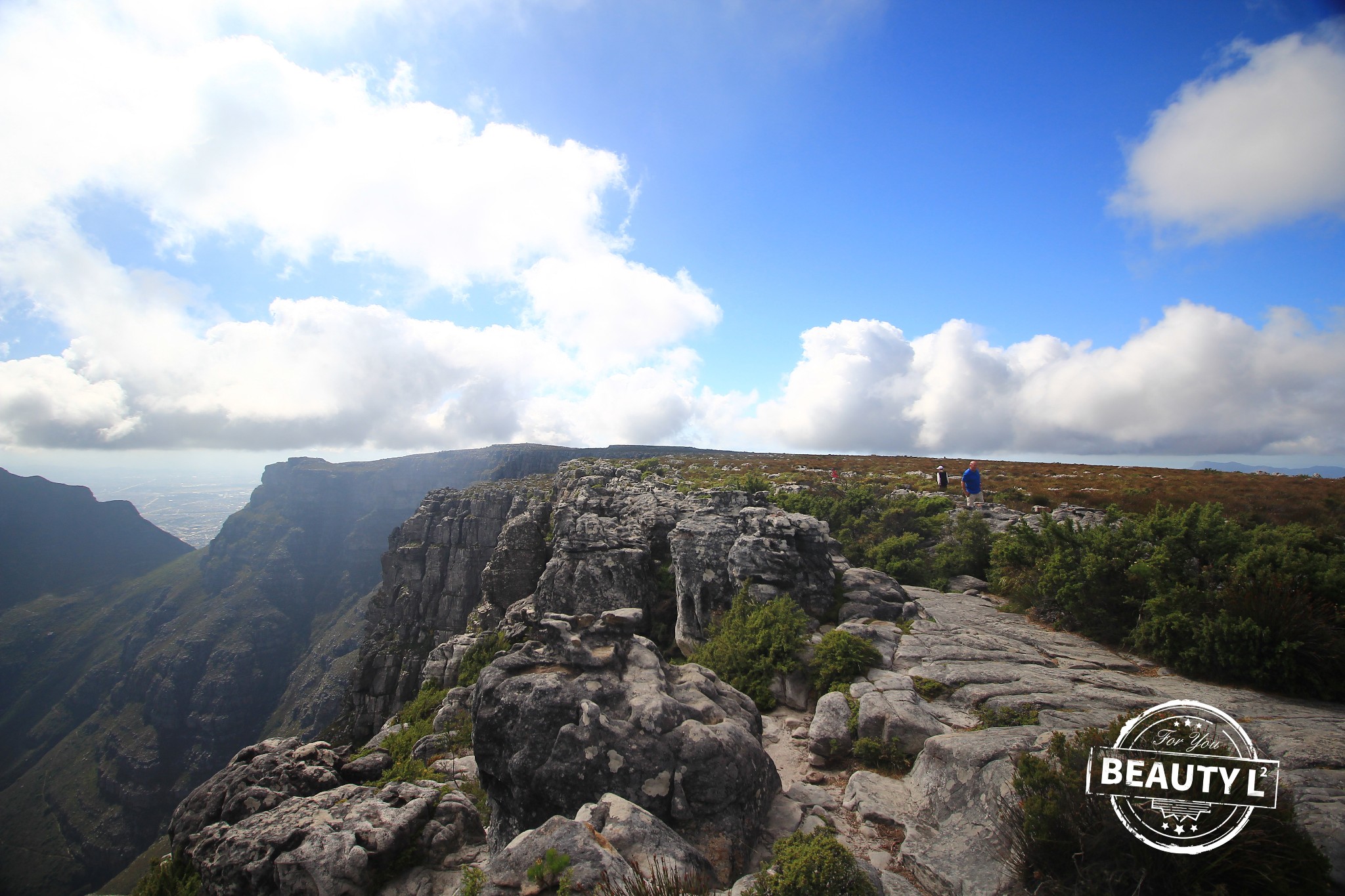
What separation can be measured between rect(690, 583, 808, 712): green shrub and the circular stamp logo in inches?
299

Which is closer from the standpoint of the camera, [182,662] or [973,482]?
[973,482]

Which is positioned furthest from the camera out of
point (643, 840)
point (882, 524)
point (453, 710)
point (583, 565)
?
point (882, 524)

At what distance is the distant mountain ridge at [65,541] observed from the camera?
409 ft

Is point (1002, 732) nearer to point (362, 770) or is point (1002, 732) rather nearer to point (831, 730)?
point (831, 730)

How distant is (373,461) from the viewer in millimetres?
159625

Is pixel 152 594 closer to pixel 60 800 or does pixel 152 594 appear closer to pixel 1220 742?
pixel 60 800

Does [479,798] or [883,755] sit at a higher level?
[883,755]

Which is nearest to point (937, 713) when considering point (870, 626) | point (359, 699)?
point (870, 626)

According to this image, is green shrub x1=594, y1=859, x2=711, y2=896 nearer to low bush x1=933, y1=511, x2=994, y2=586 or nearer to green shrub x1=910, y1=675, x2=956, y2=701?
green shrub x1=910, y1=675, x2=956, y2=701

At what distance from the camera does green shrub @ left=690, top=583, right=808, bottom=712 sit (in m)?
12.7

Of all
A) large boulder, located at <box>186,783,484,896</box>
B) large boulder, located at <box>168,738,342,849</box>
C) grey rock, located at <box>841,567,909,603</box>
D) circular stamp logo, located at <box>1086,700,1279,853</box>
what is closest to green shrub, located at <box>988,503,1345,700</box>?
grey rock, located at <box>841,567,909,603</box>

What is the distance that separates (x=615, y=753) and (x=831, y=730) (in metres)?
4.79

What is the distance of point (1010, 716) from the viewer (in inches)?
357

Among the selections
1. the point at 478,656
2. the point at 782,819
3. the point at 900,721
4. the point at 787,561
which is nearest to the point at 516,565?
the point at 478,656
